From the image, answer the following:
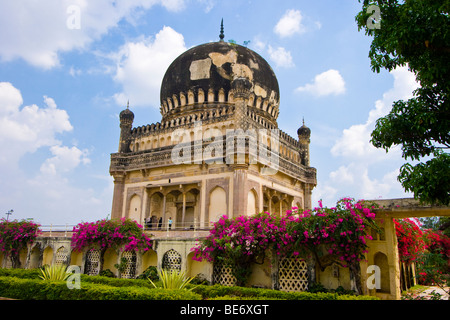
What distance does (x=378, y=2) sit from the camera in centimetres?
873

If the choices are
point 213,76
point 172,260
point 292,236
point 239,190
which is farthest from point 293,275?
point 213,76

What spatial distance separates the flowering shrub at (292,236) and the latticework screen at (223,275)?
46cm

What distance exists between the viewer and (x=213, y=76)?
24.3m

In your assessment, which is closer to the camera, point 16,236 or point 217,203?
point 217,203

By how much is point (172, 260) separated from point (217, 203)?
14.2 feet

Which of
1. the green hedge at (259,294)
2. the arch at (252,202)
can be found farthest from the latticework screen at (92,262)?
the arch at (252,202)

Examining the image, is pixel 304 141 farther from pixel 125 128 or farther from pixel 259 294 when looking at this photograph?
pixel 259 294

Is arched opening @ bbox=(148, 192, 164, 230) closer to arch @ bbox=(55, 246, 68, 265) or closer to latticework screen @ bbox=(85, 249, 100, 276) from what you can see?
latticework screen @ bbox=(85, 249, 100, 276)

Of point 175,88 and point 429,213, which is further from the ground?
point 175,88

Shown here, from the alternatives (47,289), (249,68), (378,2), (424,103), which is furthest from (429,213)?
(249,68)

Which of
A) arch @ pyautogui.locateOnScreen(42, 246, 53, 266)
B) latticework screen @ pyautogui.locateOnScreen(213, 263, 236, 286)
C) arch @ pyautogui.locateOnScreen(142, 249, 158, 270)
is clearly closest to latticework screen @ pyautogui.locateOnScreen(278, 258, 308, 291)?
latticework screen @ pyautogui.locateOnScreen(213, 263, 236, 286)
